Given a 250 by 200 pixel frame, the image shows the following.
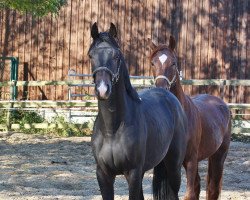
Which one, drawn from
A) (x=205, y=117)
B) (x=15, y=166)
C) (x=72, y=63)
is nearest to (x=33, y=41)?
(x=72, y=63)

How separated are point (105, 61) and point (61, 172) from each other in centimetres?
473

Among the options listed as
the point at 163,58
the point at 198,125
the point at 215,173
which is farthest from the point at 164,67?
the point at 215,173

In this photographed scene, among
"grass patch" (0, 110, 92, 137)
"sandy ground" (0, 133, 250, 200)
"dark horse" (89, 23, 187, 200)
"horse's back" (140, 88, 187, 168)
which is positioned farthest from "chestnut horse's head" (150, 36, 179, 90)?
"grass patch" (0, 110, 92, 137)

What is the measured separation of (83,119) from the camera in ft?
47.3

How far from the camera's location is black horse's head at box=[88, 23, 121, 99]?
3.74 m

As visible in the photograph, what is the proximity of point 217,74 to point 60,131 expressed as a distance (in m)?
4.82

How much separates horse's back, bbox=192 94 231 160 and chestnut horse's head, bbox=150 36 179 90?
0.50 m

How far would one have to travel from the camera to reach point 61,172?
8383 millimetres

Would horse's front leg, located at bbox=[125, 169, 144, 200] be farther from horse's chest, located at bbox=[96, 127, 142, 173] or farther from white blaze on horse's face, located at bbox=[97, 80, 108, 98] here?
white blaze on horse's face, located at bbox=[97, 80, 108, 98]

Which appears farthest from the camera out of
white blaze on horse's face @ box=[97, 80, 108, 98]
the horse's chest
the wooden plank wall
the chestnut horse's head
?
the wooden plank wall

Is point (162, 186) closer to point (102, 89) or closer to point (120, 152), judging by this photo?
point (120, 152)

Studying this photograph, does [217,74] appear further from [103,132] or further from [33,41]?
[103,132]

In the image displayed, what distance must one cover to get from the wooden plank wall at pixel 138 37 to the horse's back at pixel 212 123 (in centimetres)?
868

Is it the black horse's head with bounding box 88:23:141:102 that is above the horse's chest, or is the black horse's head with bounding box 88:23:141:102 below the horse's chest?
above
